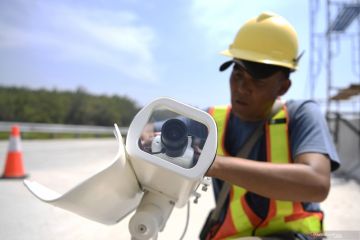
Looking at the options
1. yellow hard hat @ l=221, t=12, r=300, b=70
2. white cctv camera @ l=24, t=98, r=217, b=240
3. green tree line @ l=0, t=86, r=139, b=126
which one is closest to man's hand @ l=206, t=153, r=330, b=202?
white cctv camera @ l=24, t=98, r=217, b=240

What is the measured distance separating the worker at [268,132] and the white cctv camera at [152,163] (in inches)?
25.1

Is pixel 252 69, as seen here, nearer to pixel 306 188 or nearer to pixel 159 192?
pixel 306 188

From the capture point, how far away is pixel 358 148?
9445 millimetres

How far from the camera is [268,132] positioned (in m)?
1.87

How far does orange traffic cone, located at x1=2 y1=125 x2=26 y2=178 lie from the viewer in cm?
578

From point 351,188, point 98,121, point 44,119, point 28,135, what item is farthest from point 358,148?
point 44,119

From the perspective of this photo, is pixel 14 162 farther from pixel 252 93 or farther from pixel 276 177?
pixel 276 177

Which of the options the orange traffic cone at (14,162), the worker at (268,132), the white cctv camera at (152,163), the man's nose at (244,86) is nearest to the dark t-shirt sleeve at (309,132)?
the worker at (268,132)

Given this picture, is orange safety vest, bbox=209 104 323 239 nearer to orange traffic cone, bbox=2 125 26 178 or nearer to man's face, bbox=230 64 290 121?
man's face, bbox=230 64 290 121

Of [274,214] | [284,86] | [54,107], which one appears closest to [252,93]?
[284,86]

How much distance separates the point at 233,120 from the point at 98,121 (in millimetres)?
45646

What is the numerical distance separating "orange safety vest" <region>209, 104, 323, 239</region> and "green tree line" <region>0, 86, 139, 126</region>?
130 ft

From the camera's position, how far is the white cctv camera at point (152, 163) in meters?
0.87

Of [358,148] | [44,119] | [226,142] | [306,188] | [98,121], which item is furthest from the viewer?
[44,119]
